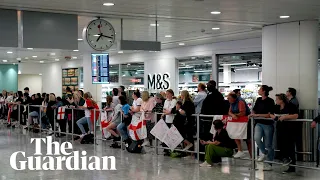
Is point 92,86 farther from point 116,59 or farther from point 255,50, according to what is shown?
point 255,50

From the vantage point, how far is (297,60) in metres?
12.5

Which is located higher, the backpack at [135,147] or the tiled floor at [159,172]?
the backpack at [135,147]

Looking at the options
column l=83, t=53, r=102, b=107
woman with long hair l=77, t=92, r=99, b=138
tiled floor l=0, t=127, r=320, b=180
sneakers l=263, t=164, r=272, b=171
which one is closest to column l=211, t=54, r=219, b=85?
woman with long hair l=77, t=92, r=99, b=138

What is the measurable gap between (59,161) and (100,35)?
337 centimetres

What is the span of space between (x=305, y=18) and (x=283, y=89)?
1.92 meters

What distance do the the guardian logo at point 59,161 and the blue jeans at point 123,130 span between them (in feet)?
3.61

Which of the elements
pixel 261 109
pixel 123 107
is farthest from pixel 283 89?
pixel 123 107

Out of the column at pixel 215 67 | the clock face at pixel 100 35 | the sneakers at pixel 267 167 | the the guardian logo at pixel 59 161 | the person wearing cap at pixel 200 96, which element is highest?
the clock face at pixel 100 35

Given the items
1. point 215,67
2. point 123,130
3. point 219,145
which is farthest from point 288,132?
point 215,67

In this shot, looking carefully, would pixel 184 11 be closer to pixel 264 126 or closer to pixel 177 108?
pixel 177 108

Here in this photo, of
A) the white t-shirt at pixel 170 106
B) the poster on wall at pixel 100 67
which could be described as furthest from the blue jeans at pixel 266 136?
the poster on wall at pixel 100 67

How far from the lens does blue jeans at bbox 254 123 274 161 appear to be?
9.78 m

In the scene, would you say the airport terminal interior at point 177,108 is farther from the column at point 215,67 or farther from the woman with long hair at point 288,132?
the column at point 215,67

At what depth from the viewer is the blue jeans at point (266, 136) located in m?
9.78
